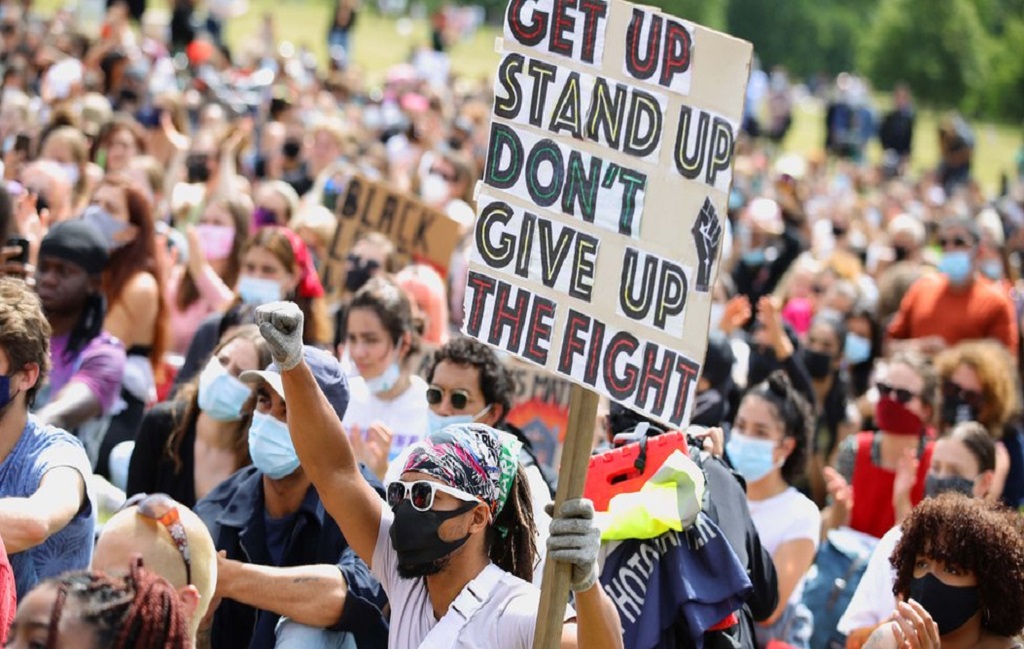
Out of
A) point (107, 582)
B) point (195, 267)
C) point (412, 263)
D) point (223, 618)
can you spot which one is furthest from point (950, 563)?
point (412, 263)

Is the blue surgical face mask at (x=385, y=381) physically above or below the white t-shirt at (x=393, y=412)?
above

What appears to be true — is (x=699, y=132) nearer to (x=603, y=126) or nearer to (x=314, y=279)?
(x=603, y=126)

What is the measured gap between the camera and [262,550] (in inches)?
193

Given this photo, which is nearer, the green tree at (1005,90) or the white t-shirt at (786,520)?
the white t-shirt at (786,520)

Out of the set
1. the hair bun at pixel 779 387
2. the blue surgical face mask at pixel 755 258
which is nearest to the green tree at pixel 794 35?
the blue surgical face mask at pixel 755 258

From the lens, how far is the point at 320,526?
4898 millimetres

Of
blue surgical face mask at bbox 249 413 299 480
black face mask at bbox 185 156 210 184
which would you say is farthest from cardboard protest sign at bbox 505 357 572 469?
black face mask at bbox 185 156 210 184

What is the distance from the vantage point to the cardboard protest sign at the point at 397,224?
9.71 m

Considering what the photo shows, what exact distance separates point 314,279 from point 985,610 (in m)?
4.14

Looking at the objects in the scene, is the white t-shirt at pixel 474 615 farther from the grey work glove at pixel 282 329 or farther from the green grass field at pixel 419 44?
the green grass field at pixel 419 44

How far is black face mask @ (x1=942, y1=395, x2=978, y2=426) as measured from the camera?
8398 millimetres

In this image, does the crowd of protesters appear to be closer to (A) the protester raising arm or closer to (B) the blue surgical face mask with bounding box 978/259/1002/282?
(A) the protester raising arm

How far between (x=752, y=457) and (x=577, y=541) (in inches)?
117

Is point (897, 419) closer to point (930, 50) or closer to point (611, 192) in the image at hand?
point (611, 192)
